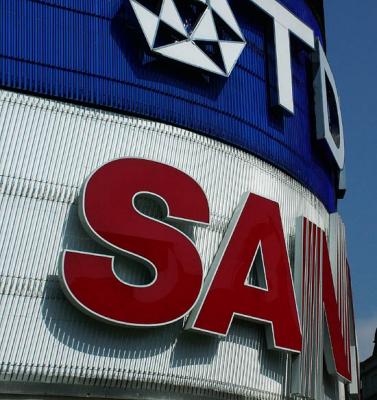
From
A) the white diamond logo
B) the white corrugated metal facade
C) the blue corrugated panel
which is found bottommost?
the white corrugated metal facade

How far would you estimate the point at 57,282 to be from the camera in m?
22.3

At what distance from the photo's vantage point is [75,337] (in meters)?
22.0

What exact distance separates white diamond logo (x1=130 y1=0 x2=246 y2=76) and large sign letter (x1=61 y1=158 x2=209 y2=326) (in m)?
4.32

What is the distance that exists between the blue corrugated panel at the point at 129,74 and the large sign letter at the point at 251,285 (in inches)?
121

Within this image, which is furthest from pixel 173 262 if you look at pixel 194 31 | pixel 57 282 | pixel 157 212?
pixel 194 31

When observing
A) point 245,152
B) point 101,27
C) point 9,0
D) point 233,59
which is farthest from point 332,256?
point 9,0

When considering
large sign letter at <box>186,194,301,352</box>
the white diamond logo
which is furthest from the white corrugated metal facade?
the white diamond logo

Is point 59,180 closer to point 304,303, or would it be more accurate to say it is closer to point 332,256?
point 304,303

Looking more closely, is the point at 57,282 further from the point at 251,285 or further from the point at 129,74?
the point at 129,74

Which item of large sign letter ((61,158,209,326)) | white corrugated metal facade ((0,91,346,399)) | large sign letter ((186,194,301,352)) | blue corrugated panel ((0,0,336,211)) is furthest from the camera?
blue corrugated panel ((0,0,336,211))

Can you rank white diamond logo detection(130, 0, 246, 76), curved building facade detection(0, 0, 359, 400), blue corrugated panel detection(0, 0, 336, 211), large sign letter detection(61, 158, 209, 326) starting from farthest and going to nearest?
white diamond logo detection(130, 0, 246, 76) < blue corrugated panel detection(0, 0, 336, 211) < curved building facade detection(0, 0, 359, 400) < large sign letter detection(61, 158, 209, 326)

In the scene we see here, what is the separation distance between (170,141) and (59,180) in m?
4.17

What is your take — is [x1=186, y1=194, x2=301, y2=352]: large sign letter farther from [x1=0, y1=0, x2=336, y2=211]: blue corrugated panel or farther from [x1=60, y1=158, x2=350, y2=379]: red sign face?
[x1=0, y1=0, x2=336, y2=211]: blue corrugated panel

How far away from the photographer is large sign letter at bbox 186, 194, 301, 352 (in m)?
23.8
